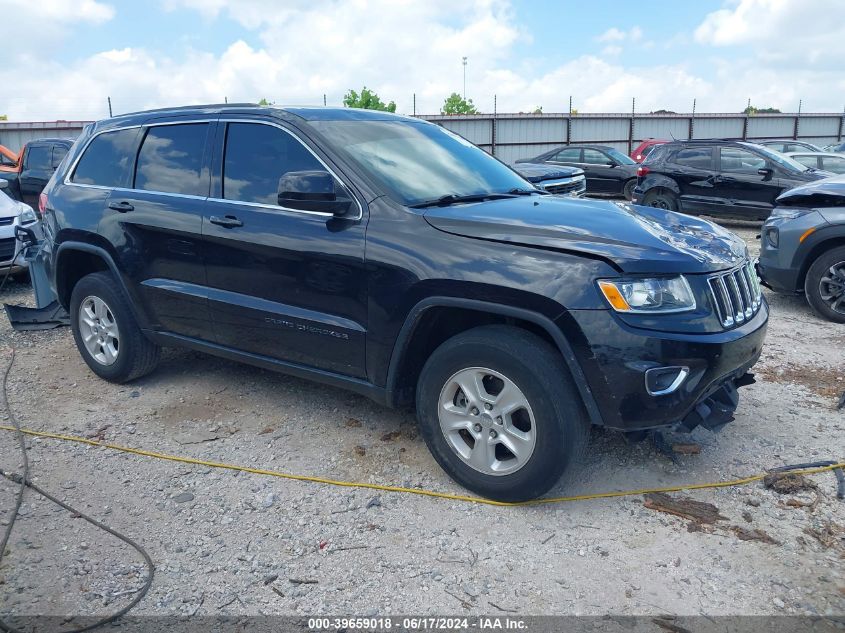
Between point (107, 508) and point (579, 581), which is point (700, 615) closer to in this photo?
point (579, 581)

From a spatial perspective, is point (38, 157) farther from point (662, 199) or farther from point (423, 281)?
point (423, 281)

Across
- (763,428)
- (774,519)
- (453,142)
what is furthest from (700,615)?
(453,142)

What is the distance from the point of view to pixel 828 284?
257 inches

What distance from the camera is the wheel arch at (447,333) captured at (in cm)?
316

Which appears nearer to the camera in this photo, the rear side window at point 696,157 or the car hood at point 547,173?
the car hood at point 547,173

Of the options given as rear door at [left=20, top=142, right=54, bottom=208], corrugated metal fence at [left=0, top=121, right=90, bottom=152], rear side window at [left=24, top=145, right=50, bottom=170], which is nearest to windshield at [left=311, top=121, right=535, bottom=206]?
rear door at [left=20, top=142, right=54, bottom=208]

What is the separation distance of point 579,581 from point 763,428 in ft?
6.51

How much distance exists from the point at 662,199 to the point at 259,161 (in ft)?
34.1

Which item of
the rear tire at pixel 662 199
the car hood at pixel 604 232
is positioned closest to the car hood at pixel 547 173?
the rear tire at pixel 662 199

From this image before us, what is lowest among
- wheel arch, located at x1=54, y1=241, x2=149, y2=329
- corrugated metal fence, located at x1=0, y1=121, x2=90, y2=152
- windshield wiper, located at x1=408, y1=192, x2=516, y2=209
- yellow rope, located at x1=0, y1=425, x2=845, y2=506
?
yellow rope, located at x1=0, y1=425, x2=845, y2=506

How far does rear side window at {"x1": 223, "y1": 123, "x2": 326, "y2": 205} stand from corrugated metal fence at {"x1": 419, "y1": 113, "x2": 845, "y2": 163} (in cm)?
1958

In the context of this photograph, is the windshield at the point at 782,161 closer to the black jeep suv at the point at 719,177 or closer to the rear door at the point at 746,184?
the black jeep suv at the point at 719,177

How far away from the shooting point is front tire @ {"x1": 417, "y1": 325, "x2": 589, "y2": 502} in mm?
3195

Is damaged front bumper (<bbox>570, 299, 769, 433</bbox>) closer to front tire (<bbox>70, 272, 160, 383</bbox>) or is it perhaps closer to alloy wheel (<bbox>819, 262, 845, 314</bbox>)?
front tire (<bbox>70, 272, 160, 383</bbox>)
